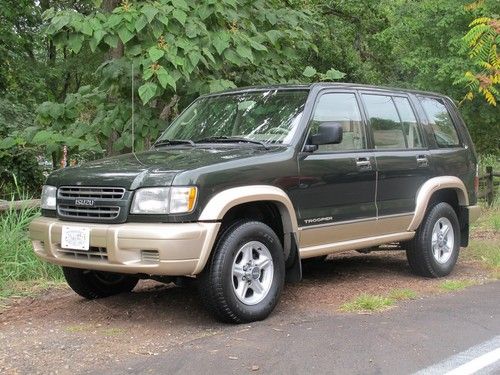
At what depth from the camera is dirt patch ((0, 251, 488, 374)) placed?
4.46m

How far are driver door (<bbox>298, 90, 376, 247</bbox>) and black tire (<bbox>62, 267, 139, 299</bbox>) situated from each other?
1727mm

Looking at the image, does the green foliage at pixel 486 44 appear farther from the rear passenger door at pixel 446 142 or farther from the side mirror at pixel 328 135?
the side mirror at pixel 328 135

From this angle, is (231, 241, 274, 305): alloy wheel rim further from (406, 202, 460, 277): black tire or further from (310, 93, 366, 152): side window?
(406, 202, 460, 277): black tire

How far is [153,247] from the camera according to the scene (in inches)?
186

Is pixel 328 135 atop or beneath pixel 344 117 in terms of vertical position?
beneath

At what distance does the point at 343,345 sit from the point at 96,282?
2.53 metres

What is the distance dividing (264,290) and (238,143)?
1.30 m

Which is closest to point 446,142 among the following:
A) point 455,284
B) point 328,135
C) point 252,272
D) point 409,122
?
point 409,122

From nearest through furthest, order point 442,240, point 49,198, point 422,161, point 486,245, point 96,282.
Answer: point 49,198
point 96,282
point 422,161
point 442,240
point 486,245

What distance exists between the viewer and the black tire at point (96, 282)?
19.5 ft

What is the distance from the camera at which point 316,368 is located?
4.16 m

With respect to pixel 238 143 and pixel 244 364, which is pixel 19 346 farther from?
pixel 238 143

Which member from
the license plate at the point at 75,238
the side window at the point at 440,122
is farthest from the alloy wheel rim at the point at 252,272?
the side window at the point at 440,122

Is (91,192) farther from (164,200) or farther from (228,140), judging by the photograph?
(228,140)
